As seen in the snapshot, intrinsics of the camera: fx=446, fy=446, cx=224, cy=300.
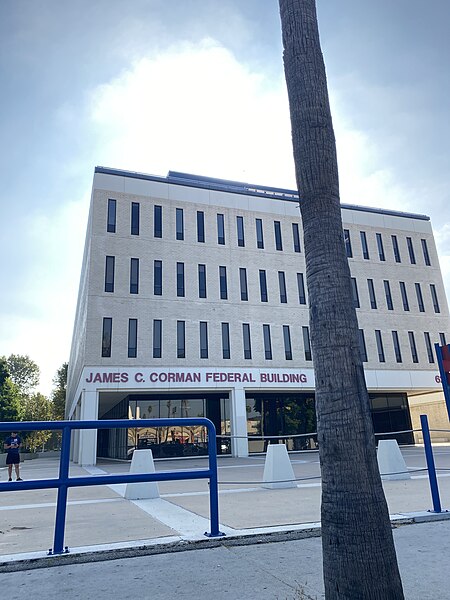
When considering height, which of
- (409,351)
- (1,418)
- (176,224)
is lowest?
(1,418)

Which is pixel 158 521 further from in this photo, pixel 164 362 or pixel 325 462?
pixel 164 362

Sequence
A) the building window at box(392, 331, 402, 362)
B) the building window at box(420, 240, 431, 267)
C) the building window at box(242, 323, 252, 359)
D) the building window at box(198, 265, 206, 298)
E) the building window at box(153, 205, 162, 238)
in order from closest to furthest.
→ the building window at box(242, 323, 252, 359) → the building window at box(198, 265, 206, 298) → the building window at box(153, 205, 162, 238) → the building window at box(392, 331, 402, 362) → the building window at box(420, 240, 431, 267)

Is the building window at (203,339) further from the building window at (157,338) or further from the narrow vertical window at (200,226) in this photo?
the narrow vertical window at (200,226)

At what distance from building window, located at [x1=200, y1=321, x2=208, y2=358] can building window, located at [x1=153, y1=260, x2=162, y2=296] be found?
3391 millimetres

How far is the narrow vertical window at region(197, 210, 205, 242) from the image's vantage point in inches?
1198

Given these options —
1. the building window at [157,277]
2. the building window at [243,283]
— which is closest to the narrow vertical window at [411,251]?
the building window at [243,283]

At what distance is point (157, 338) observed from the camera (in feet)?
89.3

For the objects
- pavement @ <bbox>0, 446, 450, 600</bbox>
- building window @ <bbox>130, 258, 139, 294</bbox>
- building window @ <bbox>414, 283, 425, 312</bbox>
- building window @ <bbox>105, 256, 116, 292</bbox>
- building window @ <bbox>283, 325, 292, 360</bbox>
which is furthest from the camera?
building window @ <bbox>414, 283, 425, 312</bbox>

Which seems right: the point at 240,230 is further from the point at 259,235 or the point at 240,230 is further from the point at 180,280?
the point at 180,280

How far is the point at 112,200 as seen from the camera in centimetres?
2862

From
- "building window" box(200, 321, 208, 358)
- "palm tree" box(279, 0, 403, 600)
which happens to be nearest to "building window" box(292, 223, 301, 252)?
"building window" box(200, 321, 208, 358)

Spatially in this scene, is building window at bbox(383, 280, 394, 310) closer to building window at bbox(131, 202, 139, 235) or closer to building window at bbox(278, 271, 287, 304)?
building window at bbox(278, 271, 287, 304)

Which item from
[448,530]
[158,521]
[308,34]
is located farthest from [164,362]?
[308,34]

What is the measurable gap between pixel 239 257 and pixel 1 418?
971 inches
